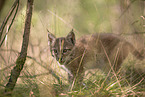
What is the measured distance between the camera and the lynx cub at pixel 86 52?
3322mm

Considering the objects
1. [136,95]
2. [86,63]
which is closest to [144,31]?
[86,63]

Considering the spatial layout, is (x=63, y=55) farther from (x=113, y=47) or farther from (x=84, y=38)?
(x=113, y=47)

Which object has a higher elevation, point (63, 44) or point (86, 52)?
point (63, 44)

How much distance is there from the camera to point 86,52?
11.0ft

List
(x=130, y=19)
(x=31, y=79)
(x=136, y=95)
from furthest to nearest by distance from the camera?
(x=130, y=19)
(x=31, y=79)
(x=136, y=95)

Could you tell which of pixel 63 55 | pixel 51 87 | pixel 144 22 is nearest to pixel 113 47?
pixel 144 22

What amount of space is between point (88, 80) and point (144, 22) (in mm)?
1729

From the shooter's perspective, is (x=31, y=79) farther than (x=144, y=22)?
No

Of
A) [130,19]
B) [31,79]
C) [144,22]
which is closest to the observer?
[31,79]

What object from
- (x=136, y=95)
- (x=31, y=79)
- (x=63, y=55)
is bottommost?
(x=136, y=95)

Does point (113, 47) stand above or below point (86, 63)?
above

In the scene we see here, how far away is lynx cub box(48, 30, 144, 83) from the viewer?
131 inches

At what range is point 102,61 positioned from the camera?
347 centimetres

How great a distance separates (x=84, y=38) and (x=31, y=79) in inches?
83.1
